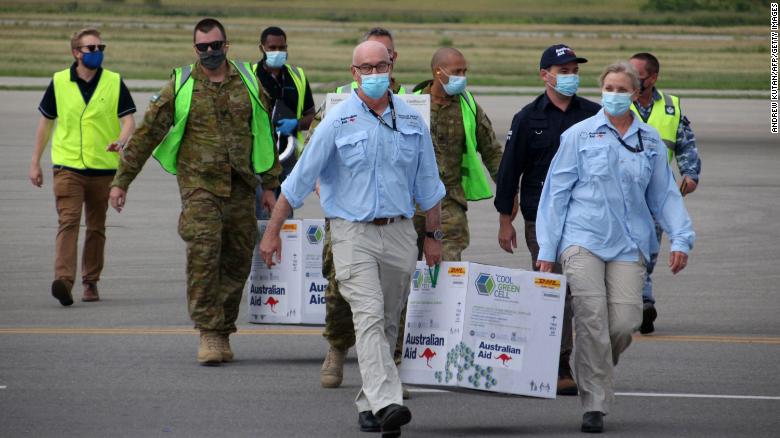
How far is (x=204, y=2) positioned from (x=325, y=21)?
6995 millimetres

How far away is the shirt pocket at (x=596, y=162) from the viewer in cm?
715

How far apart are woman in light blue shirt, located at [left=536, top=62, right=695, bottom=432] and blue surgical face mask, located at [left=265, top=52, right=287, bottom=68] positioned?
454cm

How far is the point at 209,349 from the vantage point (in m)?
8.90

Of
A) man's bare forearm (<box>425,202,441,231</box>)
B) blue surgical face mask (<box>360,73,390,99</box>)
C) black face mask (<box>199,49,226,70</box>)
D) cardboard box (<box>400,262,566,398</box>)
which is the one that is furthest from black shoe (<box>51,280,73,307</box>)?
blue surgical face mask (<box>360,73,390,99</box>)

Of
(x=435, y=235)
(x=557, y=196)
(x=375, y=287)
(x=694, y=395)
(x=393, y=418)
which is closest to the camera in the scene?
(x=393, y=418)

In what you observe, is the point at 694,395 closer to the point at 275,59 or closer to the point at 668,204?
the point at 668,204

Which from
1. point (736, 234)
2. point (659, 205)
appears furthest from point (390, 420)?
point (736, 234)

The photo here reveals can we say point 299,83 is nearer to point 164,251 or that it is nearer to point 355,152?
point 164,251

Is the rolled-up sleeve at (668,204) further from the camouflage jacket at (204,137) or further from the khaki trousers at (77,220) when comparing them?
the khaki trousers at (77,220)

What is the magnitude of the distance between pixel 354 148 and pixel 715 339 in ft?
13.1

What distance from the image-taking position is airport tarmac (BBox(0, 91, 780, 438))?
24.2ft

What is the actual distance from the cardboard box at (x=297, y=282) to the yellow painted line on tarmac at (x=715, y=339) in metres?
2.47

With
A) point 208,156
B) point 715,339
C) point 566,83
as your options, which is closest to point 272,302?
point 208,156

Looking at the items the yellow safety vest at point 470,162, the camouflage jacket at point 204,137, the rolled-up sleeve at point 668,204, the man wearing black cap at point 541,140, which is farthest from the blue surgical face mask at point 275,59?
the rolled-up sleeve at point 668,204
